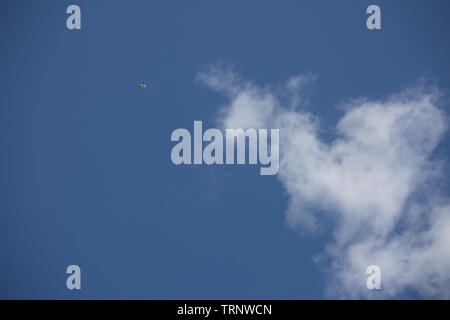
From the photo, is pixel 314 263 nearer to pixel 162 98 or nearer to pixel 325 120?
pixel 325 120

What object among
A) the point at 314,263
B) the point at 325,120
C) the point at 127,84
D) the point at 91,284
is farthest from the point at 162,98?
the point at 314,263

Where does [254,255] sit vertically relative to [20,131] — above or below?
below

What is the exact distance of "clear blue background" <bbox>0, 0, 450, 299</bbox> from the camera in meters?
16.8

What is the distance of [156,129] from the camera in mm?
17047

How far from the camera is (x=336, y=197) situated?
1661 centimetres

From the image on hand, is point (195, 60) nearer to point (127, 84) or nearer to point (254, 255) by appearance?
point (127, 84)

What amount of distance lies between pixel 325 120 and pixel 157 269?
853 cm

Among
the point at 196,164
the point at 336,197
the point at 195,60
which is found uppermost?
the point at 195,60

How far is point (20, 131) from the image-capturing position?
1691 centimetres

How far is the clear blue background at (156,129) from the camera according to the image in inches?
661

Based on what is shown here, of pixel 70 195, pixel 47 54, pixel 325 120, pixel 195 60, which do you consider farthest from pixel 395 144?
pixel 47 54

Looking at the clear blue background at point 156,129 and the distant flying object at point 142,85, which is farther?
the distant flying object at point 142,85

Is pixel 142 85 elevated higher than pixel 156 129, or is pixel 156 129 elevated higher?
pixel 142 85

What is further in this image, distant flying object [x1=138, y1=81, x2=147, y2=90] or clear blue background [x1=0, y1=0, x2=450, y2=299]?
distant flying object [x1=138, y1=81, x2=147, y2=90]
